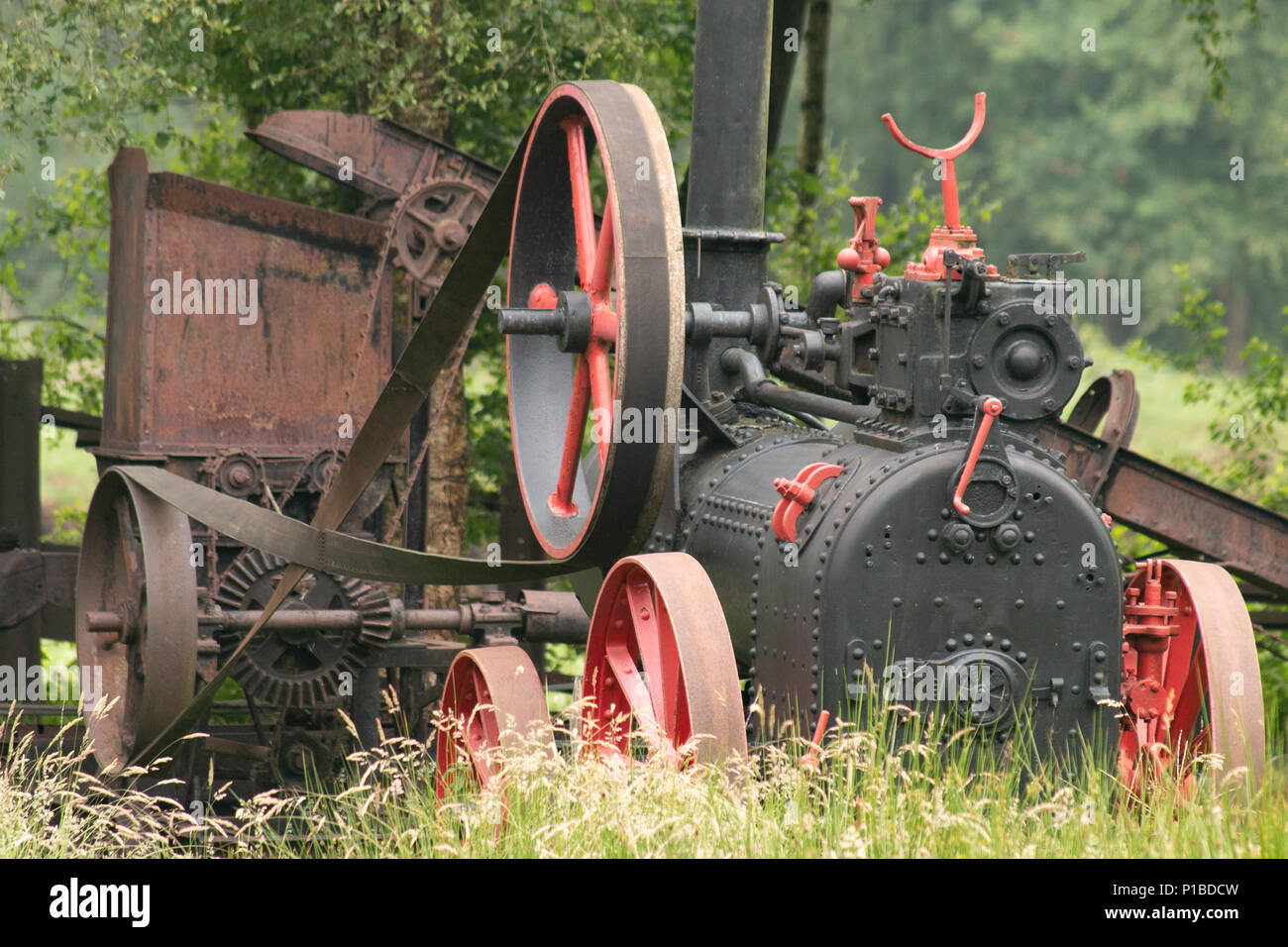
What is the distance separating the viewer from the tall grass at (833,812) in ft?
10.7

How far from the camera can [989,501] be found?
387cm

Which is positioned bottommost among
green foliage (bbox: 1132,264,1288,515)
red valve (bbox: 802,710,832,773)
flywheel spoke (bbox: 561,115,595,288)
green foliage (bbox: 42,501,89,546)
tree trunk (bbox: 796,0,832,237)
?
red valve (bbox: 802,710,832,773)

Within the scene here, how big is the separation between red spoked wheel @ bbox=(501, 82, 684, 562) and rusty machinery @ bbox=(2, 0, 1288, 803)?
0.03 feet

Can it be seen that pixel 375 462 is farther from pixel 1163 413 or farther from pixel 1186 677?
pixel 1163 413

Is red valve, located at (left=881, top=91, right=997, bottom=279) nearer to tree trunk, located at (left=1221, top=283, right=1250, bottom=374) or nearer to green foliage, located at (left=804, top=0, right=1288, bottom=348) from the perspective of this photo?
green foliage, located at (left=804, top=0, right=1288, bottom=348)

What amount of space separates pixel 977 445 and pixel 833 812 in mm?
991

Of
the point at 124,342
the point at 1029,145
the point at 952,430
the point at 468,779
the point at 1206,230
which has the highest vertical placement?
the point at 1029,145

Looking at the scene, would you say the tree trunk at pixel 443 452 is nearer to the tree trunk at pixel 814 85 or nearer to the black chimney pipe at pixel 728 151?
the black chimney pipe at pixel 728 151

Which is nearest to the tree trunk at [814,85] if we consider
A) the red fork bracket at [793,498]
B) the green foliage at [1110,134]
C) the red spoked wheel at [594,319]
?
the red spoked wheel at [594,319]

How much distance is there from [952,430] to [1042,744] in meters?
0.86

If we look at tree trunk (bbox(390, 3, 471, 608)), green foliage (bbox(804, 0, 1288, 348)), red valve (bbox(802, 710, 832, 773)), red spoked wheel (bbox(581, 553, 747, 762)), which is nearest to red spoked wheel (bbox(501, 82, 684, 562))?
red spoked wheel (bbox(581, 553, 747, 762))

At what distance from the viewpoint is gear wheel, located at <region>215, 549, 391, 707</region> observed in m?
5.98
